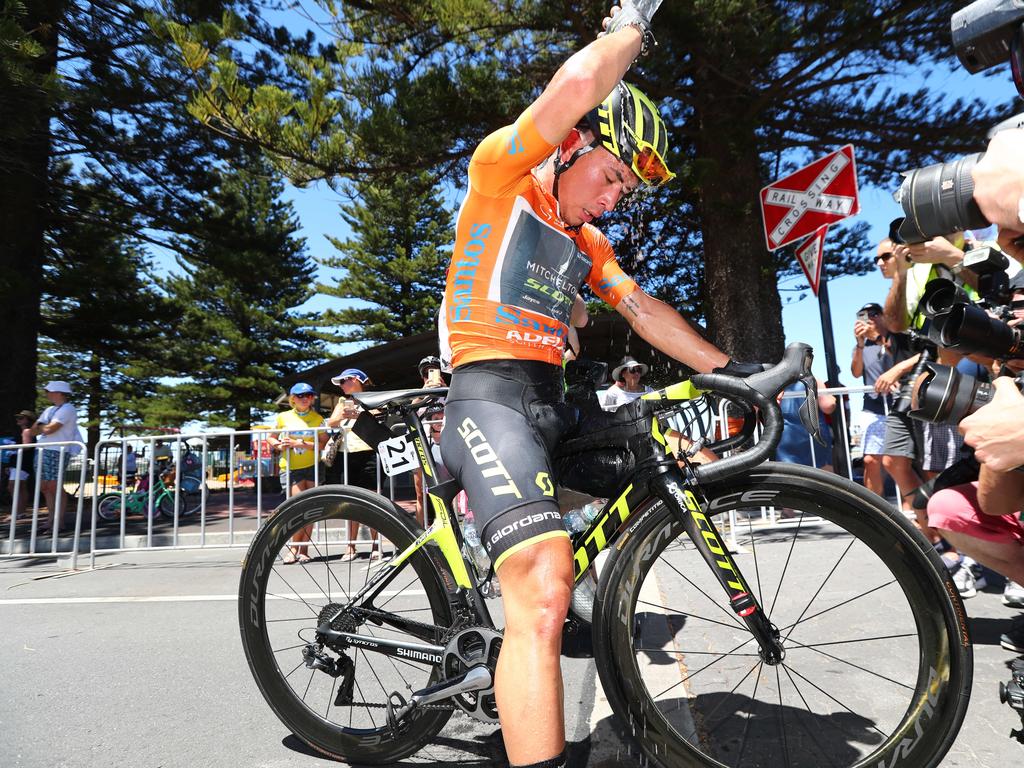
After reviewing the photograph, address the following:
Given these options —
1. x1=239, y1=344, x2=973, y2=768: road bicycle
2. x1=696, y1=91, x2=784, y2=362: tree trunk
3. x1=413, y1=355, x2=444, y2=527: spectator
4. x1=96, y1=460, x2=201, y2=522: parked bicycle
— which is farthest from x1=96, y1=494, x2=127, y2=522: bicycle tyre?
x1=239, y1=344, x2=973, y2=768: road bicycle

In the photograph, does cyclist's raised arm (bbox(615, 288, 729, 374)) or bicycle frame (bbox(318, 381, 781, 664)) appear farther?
cyclist's raised arm (bbox(615, 288, 729, 374))

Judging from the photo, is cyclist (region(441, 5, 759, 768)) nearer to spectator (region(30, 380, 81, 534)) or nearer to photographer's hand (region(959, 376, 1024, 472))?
photographer's hand (region(959, 376, 1024, 472))

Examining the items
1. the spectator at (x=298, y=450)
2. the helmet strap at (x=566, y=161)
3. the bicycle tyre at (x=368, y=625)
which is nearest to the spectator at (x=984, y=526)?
the helmet strap at (x=566, y=161)

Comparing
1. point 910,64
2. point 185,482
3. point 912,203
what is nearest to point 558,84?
point 912,203

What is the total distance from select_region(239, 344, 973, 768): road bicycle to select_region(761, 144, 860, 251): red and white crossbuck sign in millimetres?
3171

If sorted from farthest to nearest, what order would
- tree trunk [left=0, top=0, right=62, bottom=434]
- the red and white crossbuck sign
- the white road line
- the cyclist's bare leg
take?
tree trunk [left=0, top=0, right=62, bottom=434], the red and white crossbuck sign, the white road line, the cyclist's bare leg

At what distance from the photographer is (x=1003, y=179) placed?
1308 millimetres

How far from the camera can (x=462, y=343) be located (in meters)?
2.05

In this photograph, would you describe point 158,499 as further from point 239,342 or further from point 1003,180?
point 239,342

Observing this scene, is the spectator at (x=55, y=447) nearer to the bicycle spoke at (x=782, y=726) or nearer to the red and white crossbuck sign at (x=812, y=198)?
the bicycle spoke at (x=782, y=726)

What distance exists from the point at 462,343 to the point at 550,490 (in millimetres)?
543

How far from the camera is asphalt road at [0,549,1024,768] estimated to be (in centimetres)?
229

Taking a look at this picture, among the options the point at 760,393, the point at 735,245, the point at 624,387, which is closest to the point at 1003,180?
the point at 760,393

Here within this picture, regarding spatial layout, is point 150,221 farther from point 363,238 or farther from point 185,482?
point 363,238
